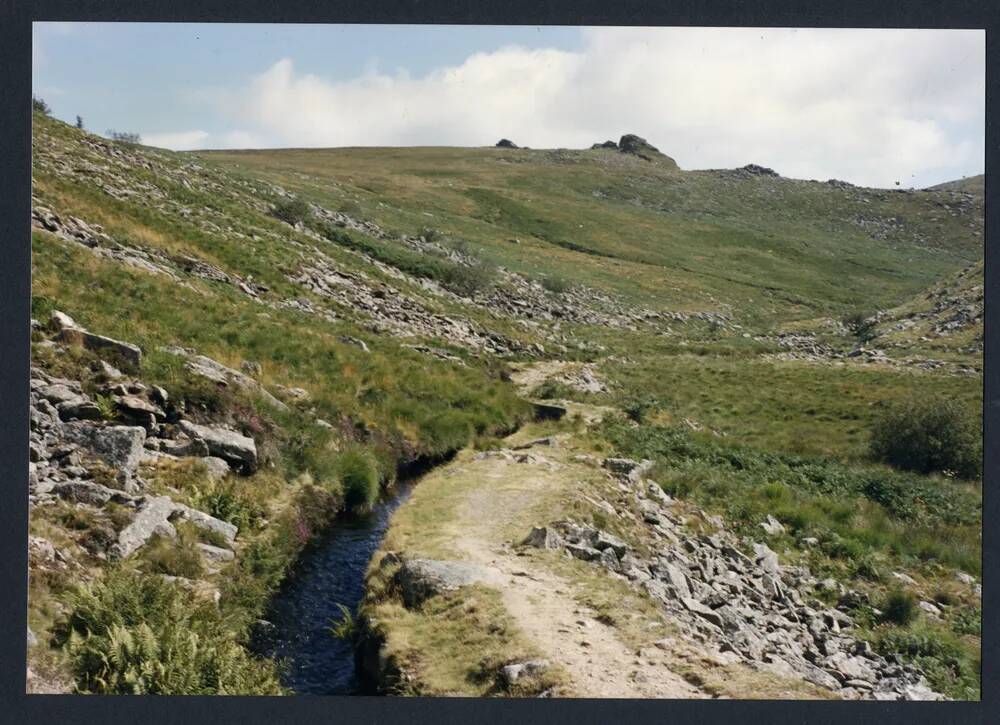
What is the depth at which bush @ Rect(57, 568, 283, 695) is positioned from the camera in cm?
832

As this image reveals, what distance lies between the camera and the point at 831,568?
1438 centimetres

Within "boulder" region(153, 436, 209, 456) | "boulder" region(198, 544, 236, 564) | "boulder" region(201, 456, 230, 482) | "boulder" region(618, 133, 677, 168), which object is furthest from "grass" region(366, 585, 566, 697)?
"boulder" region(618, 133, 677, 168)

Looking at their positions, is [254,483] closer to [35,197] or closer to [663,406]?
[35,197]

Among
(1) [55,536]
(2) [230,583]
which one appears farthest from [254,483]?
(1) [55,536]

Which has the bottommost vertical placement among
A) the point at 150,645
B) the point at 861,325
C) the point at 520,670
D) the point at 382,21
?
the point at 520,670

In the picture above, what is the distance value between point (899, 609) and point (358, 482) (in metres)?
11.6

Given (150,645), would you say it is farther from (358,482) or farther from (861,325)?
(861,325)

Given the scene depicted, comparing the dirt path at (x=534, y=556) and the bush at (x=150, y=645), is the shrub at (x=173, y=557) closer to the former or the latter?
the bush at (x=150, y=645)

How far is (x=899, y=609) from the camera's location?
12.3m

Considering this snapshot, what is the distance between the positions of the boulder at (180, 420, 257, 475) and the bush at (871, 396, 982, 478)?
716 inches

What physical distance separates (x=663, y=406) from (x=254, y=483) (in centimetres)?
2051

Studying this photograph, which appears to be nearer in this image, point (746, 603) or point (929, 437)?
point (746, 603)

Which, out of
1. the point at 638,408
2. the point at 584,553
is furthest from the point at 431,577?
the point at 638,408

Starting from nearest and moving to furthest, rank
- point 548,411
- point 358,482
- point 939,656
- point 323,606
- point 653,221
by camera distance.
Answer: point 939,656 → point 323,606 → point 358,482 → point 548,411 → point 653,221
